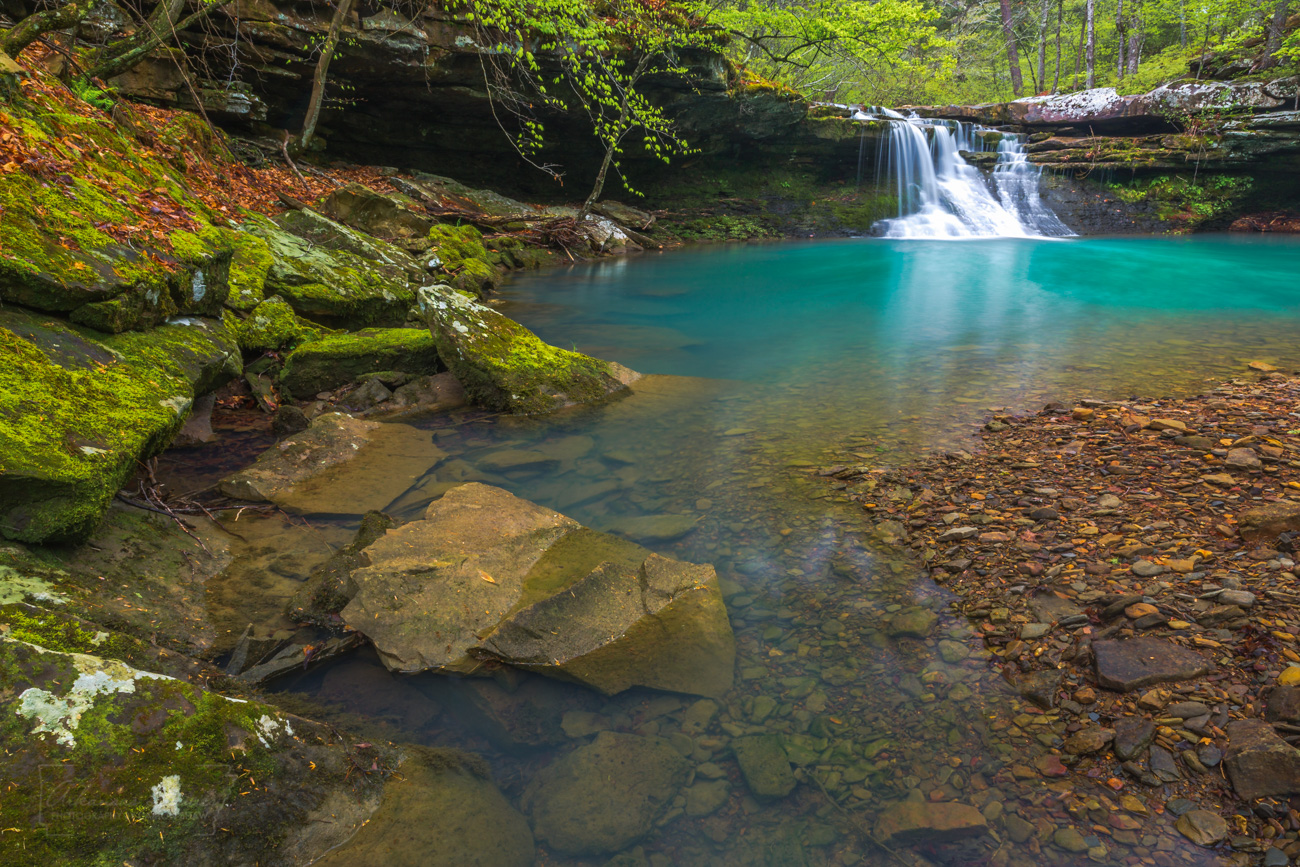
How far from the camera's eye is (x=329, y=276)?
782 centimetres

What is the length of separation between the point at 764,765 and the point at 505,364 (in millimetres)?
4761

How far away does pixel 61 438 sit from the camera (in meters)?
2.81

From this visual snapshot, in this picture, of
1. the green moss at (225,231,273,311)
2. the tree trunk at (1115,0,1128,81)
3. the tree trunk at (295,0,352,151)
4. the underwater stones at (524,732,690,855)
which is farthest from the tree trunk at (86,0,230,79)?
the tree trunk at (1115,0,1128,81)

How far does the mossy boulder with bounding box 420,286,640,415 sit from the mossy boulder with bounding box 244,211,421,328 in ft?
5.26

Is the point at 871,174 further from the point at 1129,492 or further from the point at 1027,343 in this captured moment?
the point at 1129,492

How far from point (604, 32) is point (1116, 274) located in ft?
44.7

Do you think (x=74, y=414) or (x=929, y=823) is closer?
(x=929, y=823)

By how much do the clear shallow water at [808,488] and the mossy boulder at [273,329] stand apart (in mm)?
2231

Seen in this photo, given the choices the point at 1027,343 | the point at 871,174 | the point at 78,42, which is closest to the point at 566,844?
the point at 1027,343

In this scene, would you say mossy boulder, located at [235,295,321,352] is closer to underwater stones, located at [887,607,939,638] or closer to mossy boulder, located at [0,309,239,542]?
mossy boulder, located at [0,309,239,542]

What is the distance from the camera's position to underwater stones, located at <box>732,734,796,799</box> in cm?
238

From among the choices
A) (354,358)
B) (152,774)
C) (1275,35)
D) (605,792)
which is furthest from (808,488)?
(1275,35)

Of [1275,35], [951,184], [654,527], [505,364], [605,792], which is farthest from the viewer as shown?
[951,184]

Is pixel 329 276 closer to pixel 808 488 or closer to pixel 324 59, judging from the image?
pixel 808 488
